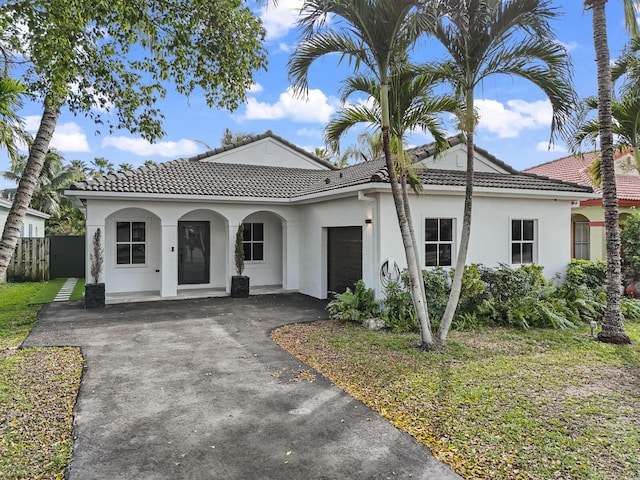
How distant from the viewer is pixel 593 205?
51.9 feet

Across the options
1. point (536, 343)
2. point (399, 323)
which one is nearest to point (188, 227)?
point (399, 323)

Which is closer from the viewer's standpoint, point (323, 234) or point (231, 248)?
point (323, 234)

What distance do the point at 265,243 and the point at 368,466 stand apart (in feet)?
38.1

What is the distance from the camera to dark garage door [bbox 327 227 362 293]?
11484 mm

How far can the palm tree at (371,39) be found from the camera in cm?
646

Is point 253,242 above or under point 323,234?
under

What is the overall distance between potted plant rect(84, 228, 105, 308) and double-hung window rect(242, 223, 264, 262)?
4.53 metres

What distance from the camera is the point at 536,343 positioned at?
799 cm

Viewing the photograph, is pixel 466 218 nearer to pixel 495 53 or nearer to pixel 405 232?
pixel 405 232

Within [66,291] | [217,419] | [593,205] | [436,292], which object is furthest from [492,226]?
[66,291]

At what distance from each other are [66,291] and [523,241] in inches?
575

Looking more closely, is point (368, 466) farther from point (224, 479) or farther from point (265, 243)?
point (265, 243)


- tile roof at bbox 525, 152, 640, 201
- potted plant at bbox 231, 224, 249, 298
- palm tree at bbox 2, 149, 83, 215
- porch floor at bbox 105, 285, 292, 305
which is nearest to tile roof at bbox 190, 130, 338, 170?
potted plant at bbox 231, 224, 249, 298

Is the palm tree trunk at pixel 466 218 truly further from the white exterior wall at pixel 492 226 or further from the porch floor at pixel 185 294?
the porch floor at pixel 185 294
